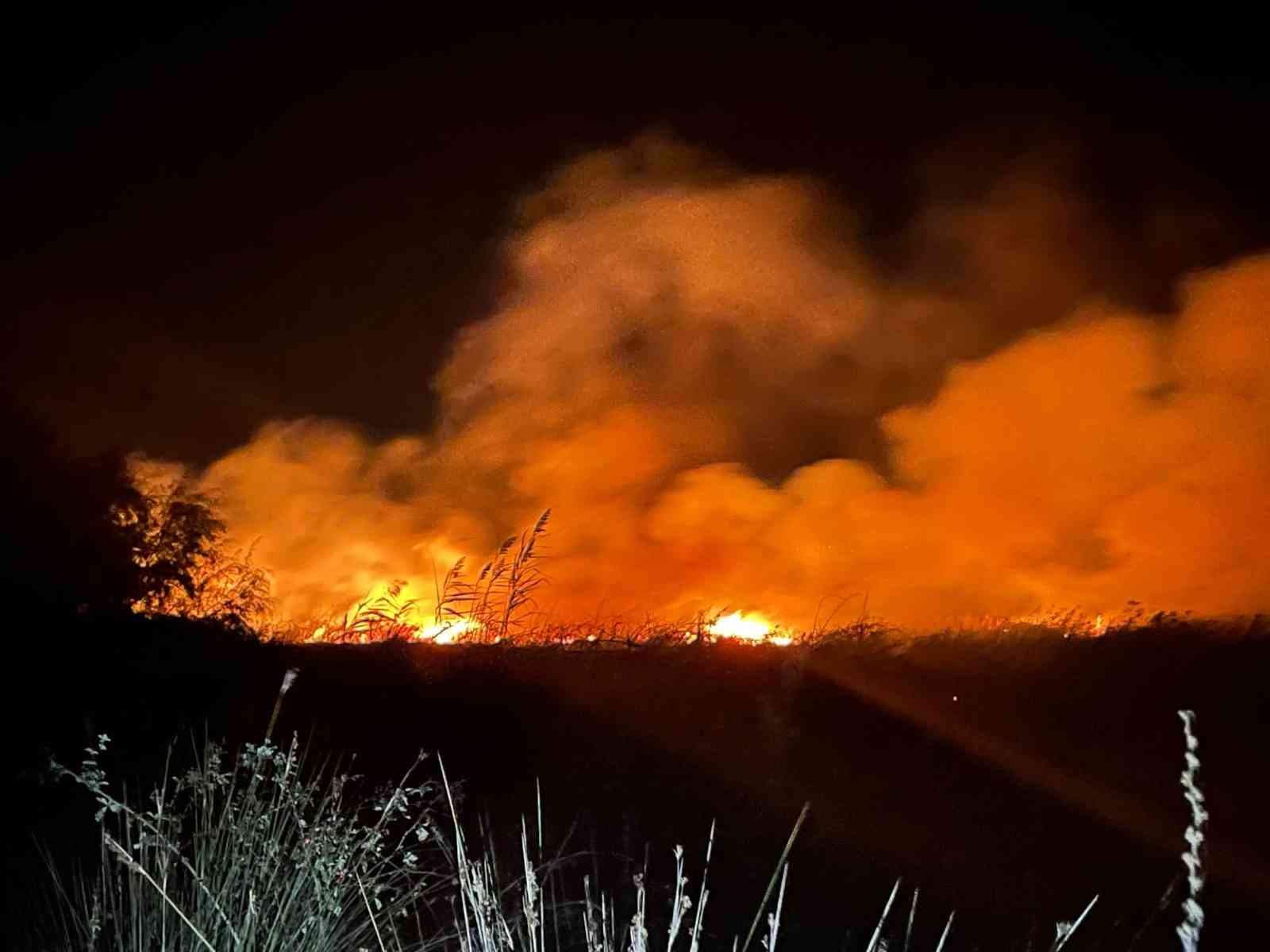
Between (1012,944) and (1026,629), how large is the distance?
1.01 meters

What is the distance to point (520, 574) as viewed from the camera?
4879 millimetres

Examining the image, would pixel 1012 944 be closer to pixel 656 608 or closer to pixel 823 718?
pixel 823 718

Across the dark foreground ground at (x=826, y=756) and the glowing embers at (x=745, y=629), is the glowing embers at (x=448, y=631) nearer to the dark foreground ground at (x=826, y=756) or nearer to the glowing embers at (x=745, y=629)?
the dark foreground ground at (x=826, y=756)

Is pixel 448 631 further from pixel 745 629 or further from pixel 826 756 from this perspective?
pixel 826 756

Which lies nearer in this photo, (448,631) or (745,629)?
(745,629)

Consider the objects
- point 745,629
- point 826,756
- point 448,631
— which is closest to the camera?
point 826,756

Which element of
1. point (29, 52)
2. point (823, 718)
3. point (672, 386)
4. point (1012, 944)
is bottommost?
point (1012, 944)

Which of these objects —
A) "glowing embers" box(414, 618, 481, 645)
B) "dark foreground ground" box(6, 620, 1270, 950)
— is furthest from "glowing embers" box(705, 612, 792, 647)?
"glowing embers" box(414, 618, 481, 645)

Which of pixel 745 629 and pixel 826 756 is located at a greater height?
pixel 745 629

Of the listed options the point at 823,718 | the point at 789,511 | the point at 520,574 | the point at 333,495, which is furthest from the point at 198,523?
the point at 823,718

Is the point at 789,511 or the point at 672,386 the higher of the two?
the point at 672,386

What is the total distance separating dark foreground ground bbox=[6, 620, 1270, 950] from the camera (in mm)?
3877

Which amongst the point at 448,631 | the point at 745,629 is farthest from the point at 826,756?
the point at 448,631

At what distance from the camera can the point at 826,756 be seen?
4.04 m
